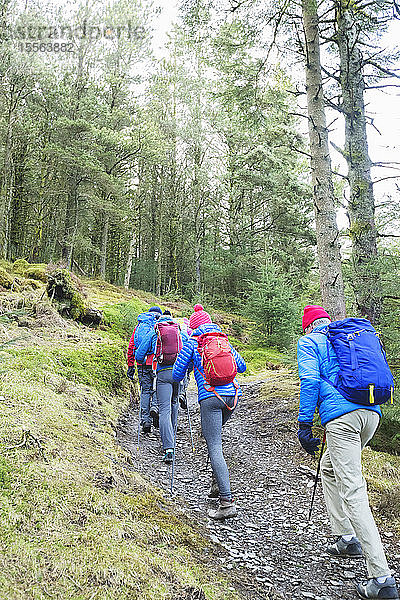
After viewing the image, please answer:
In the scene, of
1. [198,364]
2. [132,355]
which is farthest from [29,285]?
[198,364]

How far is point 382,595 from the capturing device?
2.96 m

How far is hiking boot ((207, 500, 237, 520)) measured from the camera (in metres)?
4.29

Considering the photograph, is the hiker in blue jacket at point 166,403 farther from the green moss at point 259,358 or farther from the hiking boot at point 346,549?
the green moss at point 259,358

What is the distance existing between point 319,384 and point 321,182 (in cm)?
423

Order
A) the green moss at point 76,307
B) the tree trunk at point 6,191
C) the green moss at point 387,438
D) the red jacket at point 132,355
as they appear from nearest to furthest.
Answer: the green moss at point 387,438
the red jacket at point 132,355
the green moss at point 76,307
the tree trunk at point 6,191

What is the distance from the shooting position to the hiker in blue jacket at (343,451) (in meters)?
3.07

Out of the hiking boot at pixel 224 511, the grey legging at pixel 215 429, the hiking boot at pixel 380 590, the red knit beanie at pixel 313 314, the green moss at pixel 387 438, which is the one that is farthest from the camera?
the green moss at pixel 387 438

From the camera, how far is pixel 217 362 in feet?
14.8

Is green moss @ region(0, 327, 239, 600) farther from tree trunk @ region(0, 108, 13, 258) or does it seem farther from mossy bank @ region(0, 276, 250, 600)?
tree trunk @ region(0, 108, 13, 258)

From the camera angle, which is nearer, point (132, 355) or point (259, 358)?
point (132, 355)

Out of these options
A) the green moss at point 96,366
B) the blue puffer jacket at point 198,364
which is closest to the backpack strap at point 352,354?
the blue puffer jacket at point 198,364

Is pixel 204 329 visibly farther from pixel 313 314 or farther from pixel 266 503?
pixel 266 503

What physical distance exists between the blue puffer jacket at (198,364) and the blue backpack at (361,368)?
4.48ft

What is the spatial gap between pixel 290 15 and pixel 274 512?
24.3 ft
